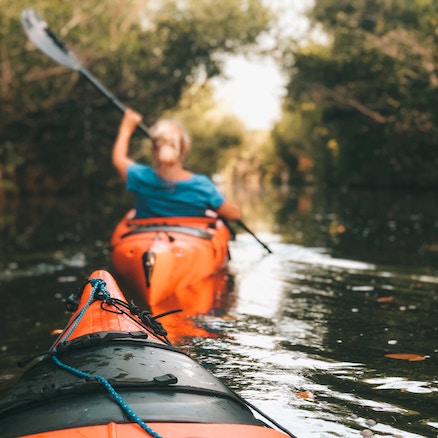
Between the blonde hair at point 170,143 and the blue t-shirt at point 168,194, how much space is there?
0.34 m

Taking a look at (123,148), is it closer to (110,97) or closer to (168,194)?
(168,194)

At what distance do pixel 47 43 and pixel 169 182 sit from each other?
5320 millimetres

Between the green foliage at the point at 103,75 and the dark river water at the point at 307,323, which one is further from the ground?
the green foliage at the point at 103,75

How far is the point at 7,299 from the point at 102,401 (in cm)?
454

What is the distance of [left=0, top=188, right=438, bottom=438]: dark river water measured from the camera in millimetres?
3301

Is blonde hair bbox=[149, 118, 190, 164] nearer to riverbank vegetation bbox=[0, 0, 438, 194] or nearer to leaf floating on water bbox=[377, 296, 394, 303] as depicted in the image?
leaf floating on water bbox=[377, 296, 394, 303]

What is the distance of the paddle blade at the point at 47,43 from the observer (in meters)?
10.5

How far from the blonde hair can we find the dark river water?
4.29 feet

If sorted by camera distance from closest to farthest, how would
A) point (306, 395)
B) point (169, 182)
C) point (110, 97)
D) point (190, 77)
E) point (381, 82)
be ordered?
point (306, 395), point (169, 182), point (110, 97), point (381, 82), point (190, 77)

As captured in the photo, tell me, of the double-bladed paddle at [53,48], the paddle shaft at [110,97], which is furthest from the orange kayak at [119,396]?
the double-bladed paddle at [53,48]

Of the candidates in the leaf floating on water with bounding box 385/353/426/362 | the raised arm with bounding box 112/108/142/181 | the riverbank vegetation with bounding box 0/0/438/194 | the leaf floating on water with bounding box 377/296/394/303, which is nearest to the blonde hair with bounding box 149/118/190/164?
the raised arm with bounding box 112/108/142/181

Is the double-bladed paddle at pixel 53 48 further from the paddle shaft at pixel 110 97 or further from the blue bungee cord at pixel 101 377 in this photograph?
the blue bungee cord at pixel 101 377

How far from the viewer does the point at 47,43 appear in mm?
10719

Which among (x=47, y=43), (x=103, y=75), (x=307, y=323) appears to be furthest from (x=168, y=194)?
(x=103, y=75)
